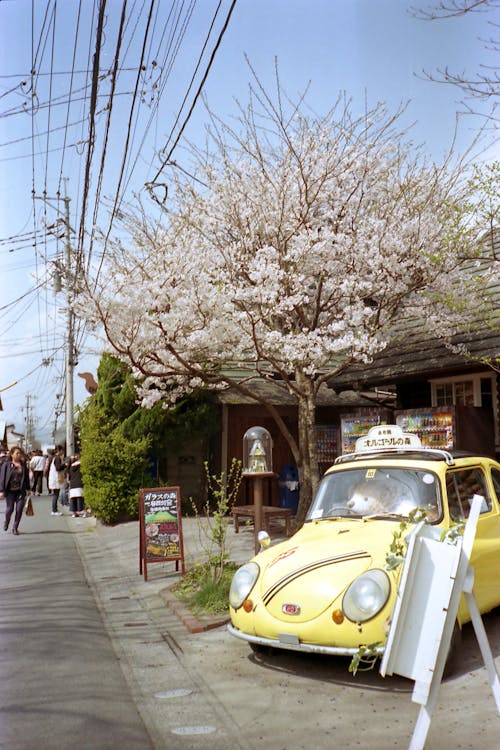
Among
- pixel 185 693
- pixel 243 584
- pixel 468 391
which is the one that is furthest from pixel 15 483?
pixel 185 693

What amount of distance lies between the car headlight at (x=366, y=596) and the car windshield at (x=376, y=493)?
1.14m

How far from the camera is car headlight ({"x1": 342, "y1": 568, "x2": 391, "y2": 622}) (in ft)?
17.7

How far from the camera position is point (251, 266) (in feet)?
42.5

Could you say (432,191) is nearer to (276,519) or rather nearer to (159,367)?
(159,367)

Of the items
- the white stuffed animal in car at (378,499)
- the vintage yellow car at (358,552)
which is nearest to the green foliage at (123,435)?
the vintage yellow car at (358,552)

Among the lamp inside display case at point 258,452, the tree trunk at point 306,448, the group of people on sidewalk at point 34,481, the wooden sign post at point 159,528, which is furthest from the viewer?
the group of people on sidewalk at point 34,481

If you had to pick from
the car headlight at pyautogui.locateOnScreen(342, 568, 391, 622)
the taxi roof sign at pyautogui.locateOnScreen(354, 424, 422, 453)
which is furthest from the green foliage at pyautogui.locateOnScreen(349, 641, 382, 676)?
the taxi roof sign at pyautogui.locateOnScreen(354, 424, 422, 453)

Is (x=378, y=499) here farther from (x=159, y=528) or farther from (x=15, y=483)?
(x=15, y=483)

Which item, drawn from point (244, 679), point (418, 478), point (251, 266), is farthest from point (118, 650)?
point (251, 266)

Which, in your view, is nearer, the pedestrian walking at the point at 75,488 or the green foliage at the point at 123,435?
the green foliage at the point at 123,435

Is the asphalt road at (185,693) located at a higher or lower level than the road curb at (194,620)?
lower

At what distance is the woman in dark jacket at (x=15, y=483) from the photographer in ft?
51.4

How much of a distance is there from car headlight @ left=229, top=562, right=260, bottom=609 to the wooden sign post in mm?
4157

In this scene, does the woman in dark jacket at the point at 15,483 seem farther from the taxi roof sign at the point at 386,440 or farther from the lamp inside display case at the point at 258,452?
the taxi roof sign at the point at 386,440
